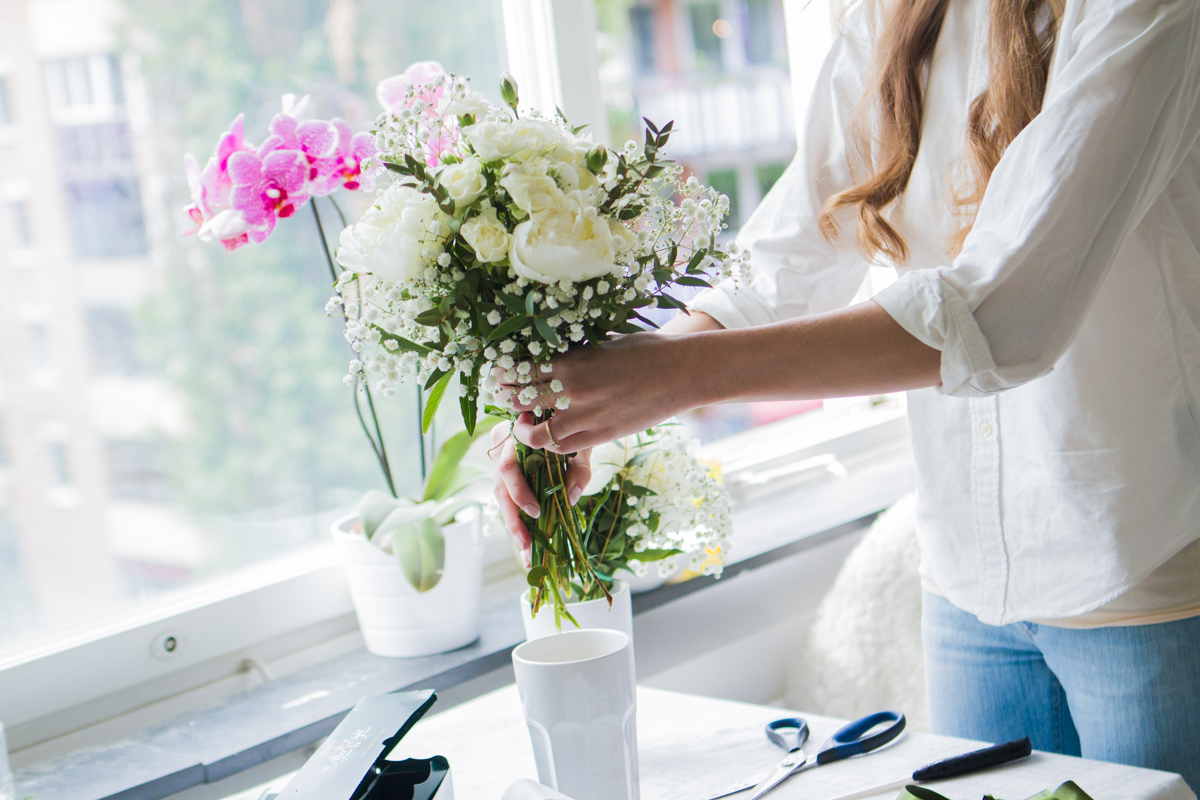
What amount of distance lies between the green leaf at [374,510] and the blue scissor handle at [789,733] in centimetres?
52

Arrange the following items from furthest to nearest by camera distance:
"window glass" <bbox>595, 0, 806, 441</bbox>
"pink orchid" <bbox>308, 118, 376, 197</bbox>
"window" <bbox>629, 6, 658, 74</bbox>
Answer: "window glass" <bbox>595, 0, 806, 441</bbox>, "window" <bbox>629, 6, 658, 74</bbox>, "pink orchid" <bbox>308, 118, 376, 197</bbox>

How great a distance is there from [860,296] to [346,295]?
1515 mm

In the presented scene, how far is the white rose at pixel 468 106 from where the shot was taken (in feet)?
2.45

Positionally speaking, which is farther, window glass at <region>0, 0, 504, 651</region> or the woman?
window glass at <region>0, 0, 504, 651</region>

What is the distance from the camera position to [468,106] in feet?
2.45

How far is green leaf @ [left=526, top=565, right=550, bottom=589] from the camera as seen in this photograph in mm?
856

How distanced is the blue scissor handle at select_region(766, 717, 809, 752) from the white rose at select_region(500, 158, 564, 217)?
581mm

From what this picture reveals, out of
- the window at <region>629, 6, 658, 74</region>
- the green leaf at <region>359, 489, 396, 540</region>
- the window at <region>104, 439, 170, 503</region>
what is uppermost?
the window at <region>629, 6, 658, 74</region>

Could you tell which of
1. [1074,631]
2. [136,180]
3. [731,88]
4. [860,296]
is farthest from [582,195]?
[731,88]

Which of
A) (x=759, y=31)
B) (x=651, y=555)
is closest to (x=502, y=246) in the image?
(x=651, y=555)

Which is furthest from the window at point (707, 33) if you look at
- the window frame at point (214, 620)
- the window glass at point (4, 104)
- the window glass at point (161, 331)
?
the window glass at point (4, 104)

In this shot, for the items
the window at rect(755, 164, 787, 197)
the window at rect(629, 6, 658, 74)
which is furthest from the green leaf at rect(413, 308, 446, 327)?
the window at rect(755, 164, 787, 197)

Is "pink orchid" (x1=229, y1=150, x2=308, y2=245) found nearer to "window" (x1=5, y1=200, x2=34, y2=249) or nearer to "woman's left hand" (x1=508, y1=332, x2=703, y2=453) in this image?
"window" (x1=5, y1=200, x2=34, y2=249)

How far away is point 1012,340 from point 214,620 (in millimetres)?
1038
